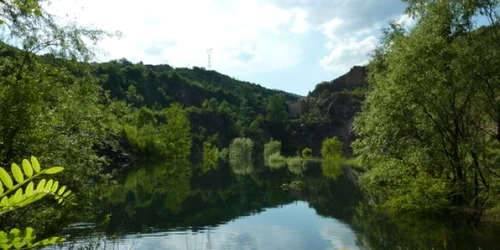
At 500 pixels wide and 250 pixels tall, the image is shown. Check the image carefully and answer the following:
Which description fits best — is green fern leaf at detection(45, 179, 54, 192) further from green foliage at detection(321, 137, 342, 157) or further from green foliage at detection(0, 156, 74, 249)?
green foliage at detection(321, 137, 342, 157)

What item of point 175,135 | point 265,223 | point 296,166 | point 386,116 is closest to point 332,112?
point 296,166

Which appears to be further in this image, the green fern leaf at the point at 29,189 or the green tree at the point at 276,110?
the green tree at the point at 276,110

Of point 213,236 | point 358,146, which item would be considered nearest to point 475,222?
point 358,146

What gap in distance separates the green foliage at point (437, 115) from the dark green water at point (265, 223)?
2.03 meters

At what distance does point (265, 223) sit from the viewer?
26.2 metres

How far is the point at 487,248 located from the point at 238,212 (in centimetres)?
1693

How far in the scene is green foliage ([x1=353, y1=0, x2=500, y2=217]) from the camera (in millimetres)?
18906

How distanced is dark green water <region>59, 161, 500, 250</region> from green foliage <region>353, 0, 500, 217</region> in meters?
2.03

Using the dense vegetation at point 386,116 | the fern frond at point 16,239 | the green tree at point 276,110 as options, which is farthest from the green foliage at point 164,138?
the green tree at point 276,110

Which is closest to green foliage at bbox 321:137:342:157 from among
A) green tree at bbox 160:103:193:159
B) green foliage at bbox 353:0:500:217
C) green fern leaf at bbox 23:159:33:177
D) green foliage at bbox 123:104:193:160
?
green foliage at bbox 123:104:193:160

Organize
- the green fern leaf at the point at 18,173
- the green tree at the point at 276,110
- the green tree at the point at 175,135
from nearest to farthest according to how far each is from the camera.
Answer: the green fern leaf at the point at 18,173, the green tree at the point at 175,135, the green tree at the point at 276,110

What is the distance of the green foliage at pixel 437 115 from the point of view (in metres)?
18.9

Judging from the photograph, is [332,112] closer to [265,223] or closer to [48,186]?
[265,223]

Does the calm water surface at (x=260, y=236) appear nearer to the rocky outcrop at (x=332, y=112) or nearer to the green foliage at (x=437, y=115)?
the green foliage at (x=437, y=115)
